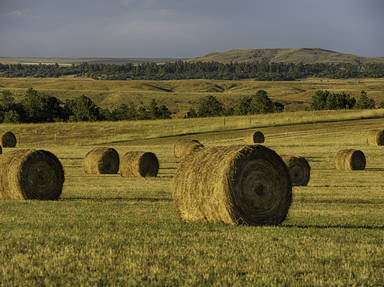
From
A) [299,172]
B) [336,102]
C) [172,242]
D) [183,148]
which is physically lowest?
[336,102]

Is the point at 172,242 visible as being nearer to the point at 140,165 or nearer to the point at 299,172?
the point at 299,172

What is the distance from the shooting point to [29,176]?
1939 centimetres

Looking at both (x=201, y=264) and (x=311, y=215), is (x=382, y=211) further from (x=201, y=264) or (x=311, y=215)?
(x=201, y=264)

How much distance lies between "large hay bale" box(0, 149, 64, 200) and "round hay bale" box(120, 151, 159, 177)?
10.7 m

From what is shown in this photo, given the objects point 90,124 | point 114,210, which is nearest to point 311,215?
point 114,210

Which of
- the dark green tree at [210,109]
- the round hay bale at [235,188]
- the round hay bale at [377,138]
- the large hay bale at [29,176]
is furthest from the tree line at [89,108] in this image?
the round hay bale at [235,188]

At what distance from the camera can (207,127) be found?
71.6 metres

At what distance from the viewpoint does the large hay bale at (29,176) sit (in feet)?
63.2

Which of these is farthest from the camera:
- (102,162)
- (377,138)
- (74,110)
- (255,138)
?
(74,110)

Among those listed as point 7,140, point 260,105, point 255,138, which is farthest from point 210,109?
point 7,140

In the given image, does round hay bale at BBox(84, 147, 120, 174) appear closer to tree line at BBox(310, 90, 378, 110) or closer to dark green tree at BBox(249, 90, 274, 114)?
tree line at BBox(310, 90, 378, 110)

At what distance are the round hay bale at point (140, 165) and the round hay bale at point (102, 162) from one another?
1684 mm

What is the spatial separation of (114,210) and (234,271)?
804 centimetres

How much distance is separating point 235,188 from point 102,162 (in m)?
20.3
